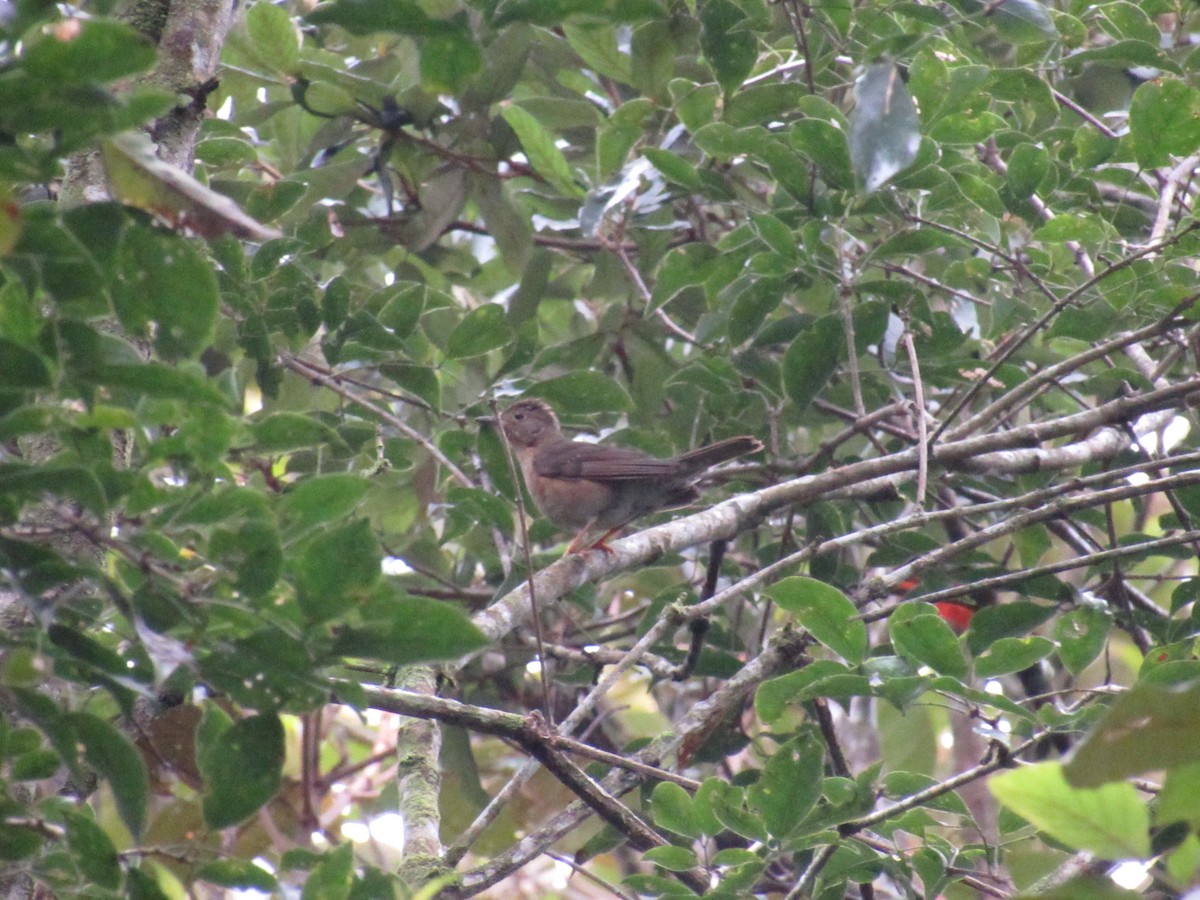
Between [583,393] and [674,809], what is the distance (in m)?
1.88

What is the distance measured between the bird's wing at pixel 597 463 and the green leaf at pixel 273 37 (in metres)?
→ 2.33

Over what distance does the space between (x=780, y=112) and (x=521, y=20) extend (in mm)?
2806

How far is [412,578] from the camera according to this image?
218 inches

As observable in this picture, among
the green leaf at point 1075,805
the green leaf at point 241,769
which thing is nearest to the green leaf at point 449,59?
the green leaf at point 241,769

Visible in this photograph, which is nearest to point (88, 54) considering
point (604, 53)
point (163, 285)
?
point (163, 285)

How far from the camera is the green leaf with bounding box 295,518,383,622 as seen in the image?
180 cm

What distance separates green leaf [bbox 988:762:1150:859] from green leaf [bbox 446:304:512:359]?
310 centimetres

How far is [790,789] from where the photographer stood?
9.30ft

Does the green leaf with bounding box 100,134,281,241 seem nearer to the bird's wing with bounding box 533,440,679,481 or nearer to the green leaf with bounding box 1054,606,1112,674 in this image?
the green leaf with bounding box 1054,606,1112,674

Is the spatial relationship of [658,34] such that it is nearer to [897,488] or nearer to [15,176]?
[897,488]

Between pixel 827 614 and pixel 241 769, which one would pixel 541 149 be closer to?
pixel 827 614

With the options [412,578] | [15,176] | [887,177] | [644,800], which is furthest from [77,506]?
[412,578]

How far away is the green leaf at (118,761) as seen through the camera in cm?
193

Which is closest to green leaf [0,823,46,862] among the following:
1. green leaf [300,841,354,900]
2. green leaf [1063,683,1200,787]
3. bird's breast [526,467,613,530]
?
green leaf [300,841,354,900]
